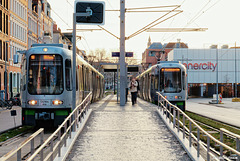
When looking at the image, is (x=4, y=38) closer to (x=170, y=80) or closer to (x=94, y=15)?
(x=170, y=80)

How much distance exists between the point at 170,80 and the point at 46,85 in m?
11.2

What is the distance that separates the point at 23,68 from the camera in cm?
1537

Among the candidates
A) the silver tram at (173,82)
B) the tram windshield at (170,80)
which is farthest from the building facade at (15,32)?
the tram windshield at (170,80)

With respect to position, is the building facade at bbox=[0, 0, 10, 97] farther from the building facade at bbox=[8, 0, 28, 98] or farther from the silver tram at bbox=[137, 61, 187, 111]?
the silver tram at bbox=[137, 61, 187, 111]

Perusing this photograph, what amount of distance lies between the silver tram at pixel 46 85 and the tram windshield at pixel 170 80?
10351 millimetres

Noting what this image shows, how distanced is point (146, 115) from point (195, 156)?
→ 8107 millimetres

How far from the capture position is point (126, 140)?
468 inches

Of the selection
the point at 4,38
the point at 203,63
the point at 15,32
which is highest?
the point at 15,32

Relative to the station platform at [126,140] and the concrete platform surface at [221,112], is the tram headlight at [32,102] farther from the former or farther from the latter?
the concrete platform surface at [221,112]

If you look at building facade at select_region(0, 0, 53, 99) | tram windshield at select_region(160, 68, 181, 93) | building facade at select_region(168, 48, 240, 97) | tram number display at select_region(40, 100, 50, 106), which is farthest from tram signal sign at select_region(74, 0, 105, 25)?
building facade at select_region(168, 48, 240, 97)

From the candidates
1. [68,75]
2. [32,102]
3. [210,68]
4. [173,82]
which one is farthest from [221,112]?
[210,68]

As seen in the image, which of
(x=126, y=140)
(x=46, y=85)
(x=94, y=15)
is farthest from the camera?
(x=94, y=15)

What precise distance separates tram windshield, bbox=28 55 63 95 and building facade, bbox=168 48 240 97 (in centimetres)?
7399

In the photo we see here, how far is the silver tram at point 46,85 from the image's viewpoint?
48.8ft
